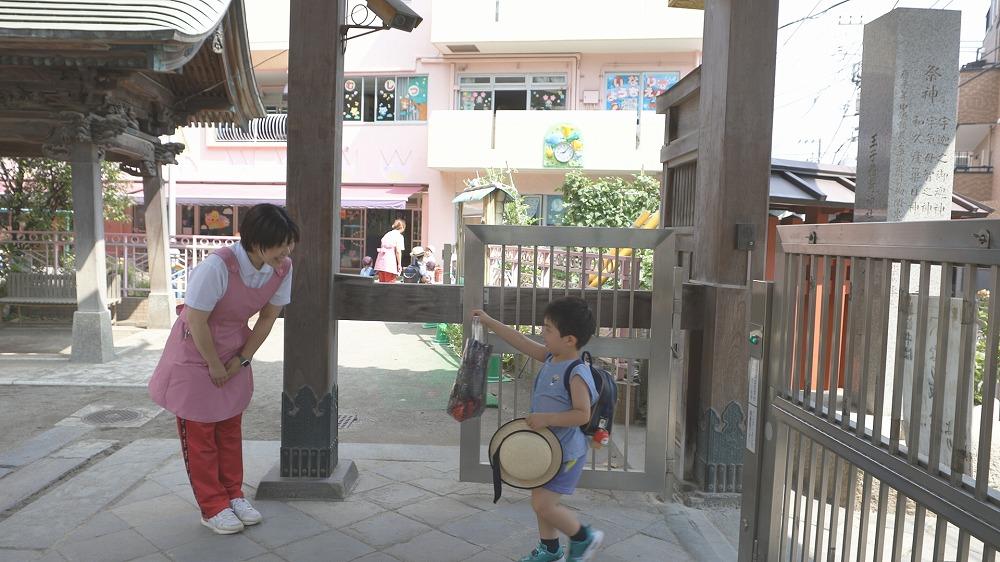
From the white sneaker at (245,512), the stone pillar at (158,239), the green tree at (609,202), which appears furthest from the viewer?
the green tree at (609,202)

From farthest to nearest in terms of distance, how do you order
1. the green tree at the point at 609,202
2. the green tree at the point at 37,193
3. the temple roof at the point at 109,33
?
the green tree at the point at 609,202
the green tree at the point at 37,193
the temple roof at the point at 109,33

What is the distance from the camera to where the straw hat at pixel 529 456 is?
9.14 feet

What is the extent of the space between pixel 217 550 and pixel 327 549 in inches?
18.5

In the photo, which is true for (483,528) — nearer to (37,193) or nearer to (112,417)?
(112,417)

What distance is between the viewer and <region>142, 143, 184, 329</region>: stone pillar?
10445mm

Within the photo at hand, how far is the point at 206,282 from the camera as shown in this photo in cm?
307

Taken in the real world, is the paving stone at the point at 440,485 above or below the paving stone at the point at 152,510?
above

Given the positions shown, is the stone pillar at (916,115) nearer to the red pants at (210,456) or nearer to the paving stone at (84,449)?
the red pants at (210,456)

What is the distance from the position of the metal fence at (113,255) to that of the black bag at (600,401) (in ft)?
27.6

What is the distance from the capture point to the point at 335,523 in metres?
3.46

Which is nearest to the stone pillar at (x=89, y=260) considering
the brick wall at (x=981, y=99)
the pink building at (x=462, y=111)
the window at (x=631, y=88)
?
the pink building at (x=462, y=111)

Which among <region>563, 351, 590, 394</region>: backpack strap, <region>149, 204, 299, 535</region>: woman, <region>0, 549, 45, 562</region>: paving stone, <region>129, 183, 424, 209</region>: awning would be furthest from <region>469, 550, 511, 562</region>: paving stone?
<region>129, 183, 424, 209</region>: awning

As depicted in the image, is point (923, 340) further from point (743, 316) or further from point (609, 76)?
point (609, 76)

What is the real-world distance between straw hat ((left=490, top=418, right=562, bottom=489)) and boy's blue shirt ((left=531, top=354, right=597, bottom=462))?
0.23ft
